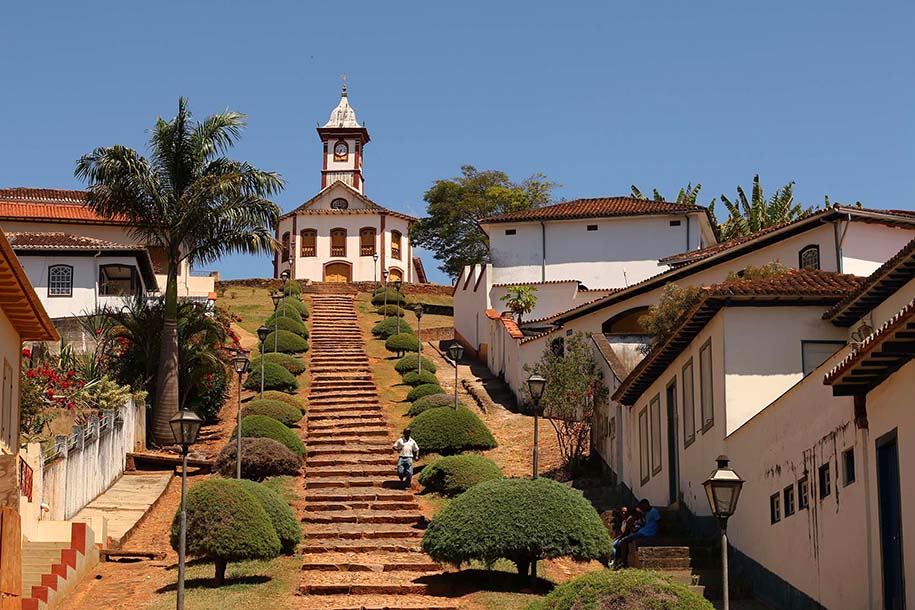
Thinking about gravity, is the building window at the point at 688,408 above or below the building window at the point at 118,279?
below

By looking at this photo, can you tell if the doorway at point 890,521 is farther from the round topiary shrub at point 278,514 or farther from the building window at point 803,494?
the round topiary shrub at point 278,514

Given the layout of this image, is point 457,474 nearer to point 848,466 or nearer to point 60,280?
point 848,466

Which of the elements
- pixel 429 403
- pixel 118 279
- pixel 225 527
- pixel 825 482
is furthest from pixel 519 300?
pixel 825 482

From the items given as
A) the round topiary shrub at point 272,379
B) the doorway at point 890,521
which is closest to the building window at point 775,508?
the doorway at point 890,521

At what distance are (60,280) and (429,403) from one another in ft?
46.4

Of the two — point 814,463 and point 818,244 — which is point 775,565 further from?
point 818,244

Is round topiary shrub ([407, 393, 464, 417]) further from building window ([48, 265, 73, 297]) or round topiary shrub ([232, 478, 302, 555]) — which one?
round topiary shrub ([232, 478, 302, 555])

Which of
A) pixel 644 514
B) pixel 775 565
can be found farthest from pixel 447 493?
pixel 775 565

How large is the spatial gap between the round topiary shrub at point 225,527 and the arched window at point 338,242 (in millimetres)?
62645

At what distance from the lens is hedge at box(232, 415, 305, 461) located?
32.6 meters

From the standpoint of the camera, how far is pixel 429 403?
38.6 m

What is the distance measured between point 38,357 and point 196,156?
6742mm

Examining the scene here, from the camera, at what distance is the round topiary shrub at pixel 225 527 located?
21.3 meters

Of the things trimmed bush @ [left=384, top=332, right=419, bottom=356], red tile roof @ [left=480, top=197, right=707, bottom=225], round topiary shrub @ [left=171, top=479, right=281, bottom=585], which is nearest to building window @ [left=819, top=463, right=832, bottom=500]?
round topiary shrub @ [left=171, top=479, right=281, bottom=585]
